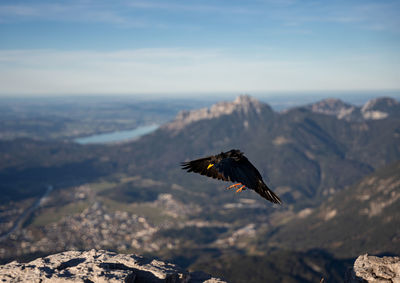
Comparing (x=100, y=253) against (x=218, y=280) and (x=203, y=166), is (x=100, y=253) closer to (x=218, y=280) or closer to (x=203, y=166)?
(x=218, y=280)

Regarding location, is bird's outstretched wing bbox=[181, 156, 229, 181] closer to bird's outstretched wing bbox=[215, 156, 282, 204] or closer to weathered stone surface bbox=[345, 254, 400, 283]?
bird's outstretched wing bbox=[215, 156, 282, 204]

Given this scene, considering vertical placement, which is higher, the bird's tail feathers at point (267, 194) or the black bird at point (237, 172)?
the black bird at point (237, 172)

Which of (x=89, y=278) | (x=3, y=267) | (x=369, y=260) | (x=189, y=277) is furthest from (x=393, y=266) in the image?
(x=3, y=267)

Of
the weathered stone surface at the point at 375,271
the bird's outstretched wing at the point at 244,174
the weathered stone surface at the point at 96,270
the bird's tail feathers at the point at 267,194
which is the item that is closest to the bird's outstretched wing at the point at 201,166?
the bird's outstretched wing at the point at 244,174

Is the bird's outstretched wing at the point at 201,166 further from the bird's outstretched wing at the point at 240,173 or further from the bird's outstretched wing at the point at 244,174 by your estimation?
the bird's outstretched wing at the point at 244,174

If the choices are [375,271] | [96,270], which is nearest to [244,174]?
[96,270]

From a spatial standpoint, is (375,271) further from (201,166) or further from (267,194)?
(201,166)
